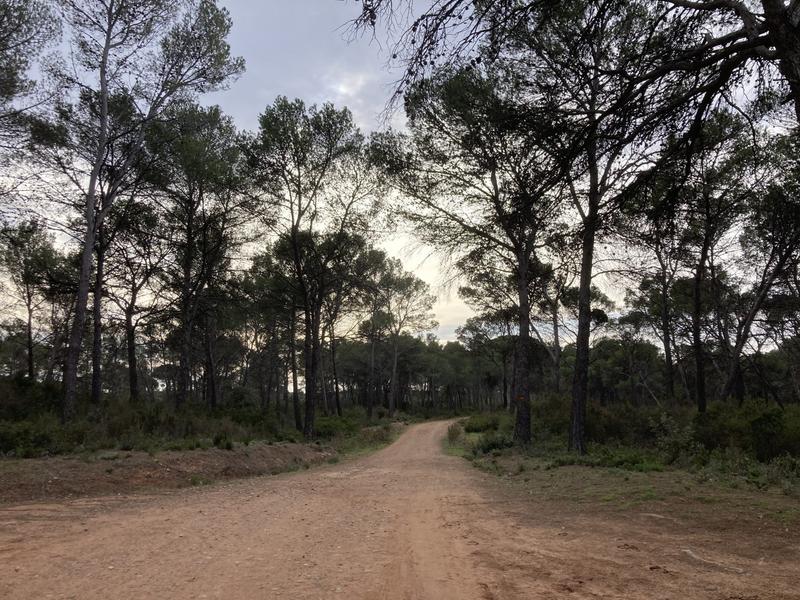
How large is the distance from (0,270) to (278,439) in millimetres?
21303

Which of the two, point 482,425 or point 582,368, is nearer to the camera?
point 582,368

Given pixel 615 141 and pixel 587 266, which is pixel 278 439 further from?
pixel 615 141

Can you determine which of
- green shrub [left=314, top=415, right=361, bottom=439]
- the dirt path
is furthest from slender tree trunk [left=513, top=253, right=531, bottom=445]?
green shrub [left=314, top=415, right=361, bottom=439]

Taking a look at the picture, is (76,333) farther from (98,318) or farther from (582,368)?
(582,368)

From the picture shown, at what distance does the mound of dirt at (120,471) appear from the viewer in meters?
7.55

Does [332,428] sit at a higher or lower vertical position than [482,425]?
higher

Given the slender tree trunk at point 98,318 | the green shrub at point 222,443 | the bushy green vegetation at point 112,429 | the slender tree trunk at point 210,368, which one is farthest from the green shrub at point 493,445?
the slender tree trunk at point 98,318

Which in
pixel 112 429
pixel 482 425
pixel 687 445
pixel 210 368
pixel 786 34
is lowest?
pixel 482 425

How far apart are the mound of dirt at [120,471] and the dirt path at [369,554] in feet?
2.93

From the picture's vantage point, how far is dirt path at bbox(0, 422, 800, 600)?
3566 millimetres

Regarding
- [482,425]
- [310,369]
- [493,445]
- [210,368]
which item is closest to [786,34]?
[493,445]

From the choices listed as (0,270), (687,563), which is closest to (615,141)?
(687,563)

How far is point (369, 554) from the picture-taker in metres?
4.57

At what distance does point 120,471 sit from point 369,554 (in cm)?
648
